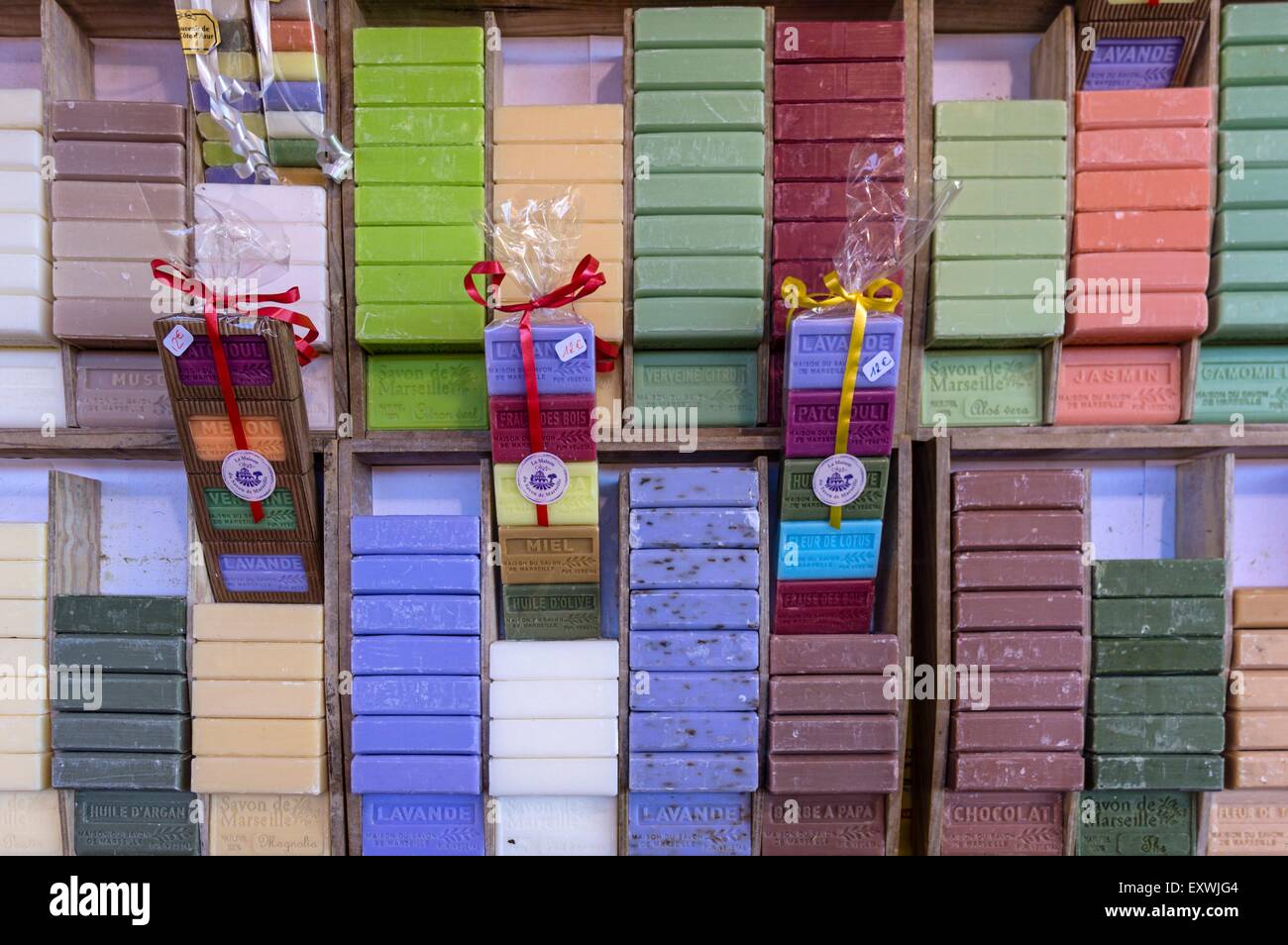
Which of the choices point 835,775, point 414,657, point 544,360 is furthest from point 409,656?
point 835,775

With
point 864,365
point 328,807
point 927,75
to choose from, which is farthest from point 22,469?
point 927,75

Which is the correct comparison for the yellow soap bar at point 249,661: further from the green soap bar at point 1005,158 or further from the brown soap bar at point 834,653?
the green soap bar at point 1005,158

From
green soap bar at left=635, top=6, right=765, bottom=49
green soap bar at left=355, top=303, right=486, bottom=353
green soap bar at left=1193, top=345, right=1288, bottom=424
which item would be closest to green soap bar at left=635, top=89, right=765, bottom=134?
green soap bar at left=635, top=6, right=765, bottom=49

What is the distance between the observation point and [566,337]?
1937 millimetres

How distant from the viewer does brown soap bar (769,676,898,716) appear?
2160 mm

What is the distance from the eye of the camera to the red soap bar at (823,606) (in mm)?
2164

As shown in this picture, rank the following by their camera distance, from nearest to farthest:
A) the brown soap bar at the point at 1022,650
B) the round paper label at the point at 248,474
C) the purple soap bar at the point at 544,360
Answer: the purple soap bar at the point at 544,360 < the round paper label at the point at 248,474 < the brown soap bar at the point at 1022,650

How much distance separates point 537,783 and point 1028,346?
1770 mm

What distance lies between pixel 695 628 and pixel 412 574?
30.0 inches

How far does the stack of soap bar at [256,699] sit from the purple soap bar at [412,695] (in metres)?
0.14

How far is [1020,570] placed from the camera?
7.02 feet

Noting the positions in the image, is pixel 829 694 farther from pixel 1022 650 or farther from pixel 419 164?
pixel 419 164

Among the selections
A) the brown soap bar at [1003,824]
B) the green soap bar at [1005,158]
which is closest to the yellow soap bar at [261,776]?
the brown soap bar at [1003,824]

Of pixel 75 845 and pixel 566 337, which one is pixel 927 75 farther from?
pixel 75 845
